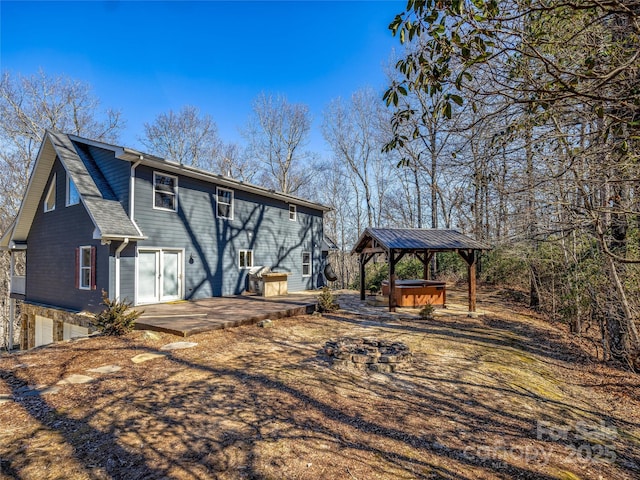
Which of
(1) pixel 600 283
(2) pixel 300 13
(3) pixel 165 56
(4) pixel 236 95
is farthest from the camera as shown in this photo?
(4) pixel 236 95

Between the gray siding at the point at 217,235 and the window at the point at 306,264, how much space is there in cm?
23

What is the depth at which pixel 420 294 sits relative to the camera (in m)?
11.4

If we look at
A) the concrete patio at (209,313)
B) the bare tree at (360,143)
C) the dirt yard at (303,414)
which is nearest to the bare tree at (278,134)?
the bare tree at (360,143)

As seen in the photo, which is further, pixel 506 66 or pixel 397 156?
pixel 397 156

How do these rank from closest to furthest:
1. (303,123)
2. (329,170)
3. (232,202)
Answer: (232,202)
(303,123)
(329,170)

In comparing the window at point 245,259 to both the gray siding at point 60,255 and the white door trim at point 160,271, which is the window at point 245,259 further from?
the gray siding at point 60,255

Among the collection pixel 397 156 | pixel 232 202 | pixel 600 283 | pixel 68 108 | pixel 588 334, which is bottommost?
pixel 588 334

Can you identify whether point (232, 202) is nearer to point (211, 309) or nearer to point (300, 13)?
point (211, 309)

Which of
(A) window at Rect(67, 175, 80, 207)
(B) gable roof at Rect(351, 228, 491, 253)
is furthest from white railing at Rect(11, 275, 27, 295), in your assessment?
(B) gable roof at Rect(351, 228, 491, 253)

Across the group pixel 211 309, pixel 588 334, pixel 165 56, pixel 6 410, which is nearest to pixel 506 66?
pixel 6 410

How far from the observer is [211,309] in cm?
964

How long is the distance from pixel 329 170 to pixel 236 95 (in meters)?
9.71

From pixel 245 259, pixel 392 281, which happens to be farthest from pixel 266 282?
pixel 392 281

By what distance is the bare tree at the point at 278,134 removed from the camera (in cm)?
2592
